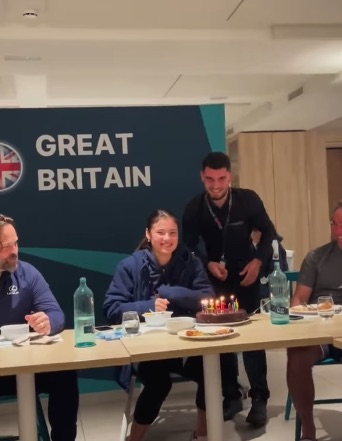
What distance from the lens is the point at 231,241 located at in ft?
11.3

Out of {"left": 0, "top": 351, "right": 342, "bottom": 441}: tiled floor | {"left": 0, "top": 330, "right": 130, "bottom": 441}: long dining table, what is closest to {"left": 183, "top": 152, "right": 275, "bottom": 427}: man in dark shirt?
{"left": 0, "top": 351, "right": 342, "bottom": 441}: tiled floor

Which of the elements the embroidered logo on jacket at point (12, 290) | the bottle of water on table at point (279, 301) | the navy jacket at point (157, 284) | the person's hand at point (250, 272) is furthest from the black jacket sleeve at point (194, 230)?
the embroidered logo on jacket at point (12, 290)

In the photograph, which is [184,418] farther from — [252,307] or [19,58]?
[19,58]

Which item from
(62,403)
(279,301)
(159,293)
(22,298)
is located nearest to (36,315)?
(22,298)

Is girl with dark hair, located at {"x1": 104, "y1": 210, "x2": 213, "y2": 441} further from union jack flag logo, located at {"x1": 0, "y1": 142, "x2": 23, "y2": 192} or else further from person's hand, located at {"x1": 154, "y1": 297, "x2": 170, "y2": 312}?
union jack flag logo, located at {"x1": 0, "y1": 142, "x2": 23, "y2": 192}

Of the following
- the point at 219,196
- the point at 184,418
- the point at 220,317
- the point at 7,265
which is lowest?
the point at 184,418

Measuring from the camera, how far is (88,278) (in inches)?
155

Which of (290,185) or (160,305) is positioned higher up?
(290,185)

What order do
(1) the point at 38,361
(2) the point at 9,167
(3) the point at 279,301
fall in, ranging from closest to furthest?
(1) the point at 38,361, (3) the point at 279,301, (2) the point at 9,167

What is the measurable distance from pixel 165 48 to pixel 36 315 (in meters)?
3.21

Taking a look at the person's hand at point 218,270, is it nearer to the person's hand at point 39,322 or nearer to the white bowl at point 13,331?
the person's hand at point 39,322

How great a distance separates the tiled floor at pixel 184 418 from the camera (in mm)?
3324

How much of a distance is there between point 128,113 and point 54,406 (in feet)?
6.83

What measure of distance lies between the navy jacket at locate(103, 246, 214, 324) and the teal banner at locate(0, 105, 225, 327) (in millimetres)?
950
